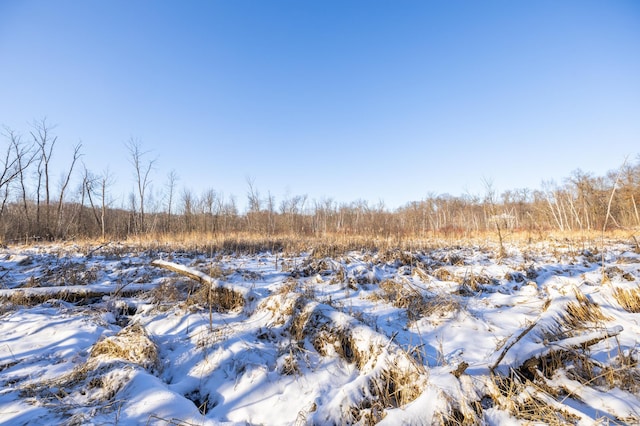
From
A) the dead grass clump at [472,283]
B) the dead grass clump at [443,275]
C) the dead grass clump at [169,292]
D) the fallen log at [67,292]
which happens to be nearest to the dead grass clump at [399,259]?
the dead grass clump at [443,275]

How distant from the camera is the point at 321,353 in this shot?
2.74 m

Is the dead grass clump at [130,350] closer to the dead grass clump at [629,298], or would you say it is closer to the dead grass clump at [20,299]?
the dead grass clump at [20,299]

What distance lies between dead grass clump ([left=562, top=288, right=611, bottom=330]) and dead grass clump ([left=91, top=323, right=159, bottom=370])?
162 inches

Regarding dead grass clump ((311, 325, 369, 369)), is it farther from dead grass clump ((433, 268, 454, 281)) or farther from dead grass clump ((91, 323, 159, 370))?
dead grass clump ((433, 268, 454, 281))

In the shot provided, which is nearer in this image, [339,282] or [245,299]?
[245,299]

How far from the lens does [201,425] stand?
1719mm

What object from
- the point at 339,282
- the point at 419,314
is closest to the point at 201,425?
the point at 419,314

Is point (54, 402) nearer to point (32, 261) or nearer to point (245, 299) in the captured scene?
point (245, 299)

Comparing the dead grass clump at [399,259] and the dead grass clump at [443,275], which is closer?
the dead grass clump at [443,275]

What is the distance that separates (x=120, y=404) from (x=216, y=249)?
7.85 metres

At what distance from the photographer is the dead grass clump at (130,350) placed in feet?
8.13

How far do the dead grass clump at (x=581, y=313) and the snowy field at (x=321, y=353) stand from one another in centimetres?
1

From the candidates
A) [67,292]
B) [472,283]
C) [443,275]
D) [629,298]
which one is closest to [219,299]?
[67,292]

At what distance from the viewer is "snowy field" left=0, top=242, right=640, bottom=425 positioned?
1704 mm
